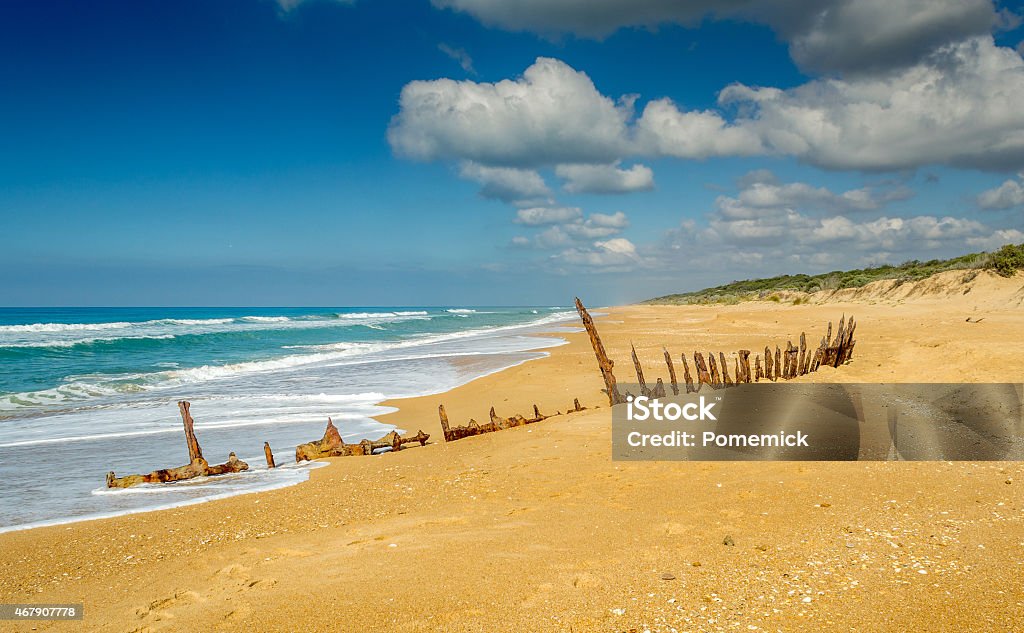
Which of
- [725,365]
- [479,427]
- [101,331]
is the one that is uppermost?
[101,331]

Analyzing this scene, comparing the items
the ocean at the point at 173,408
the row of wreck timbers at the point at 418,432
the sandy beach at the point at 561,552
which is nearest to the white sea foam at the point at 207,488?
the ocean at the point at 173,408

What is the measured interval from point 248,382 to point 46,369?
10208 mm

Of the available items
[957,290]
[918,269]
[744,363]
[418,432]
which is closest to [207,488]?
[418,432]

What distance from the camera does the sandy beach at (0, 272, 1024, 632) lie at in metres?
3.68

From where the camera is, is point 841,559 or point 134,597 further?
point 134,597

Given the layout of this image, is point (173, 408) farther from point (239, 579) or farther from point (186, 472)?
point (239, 579)

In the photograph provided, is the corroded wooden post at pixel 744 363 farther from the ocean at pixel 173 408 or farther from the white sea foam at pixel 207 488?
the white sea foam at pixel 207 488

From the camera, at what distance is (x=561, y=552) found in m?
4.74

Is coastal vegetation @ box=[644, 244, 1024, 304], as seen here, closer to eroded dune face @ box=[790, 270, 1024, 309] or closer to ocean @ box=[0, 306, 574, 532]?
eroded dune face @ box=[790, 270, 1024, 309]

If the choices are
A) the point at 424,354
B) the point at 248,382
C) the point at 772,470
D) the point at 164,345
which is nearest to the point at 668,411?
the point at 772,470

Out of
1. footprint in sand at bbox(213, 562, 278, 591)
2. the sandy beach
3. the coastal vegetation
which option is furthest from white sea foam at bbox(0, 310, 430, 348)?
the coastal vegetation

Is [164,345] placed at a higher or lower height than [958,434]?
higher

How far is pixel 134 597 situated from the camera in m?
4.50

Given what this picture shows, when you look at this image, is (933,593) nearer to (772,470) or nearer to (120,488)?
(772,470)
